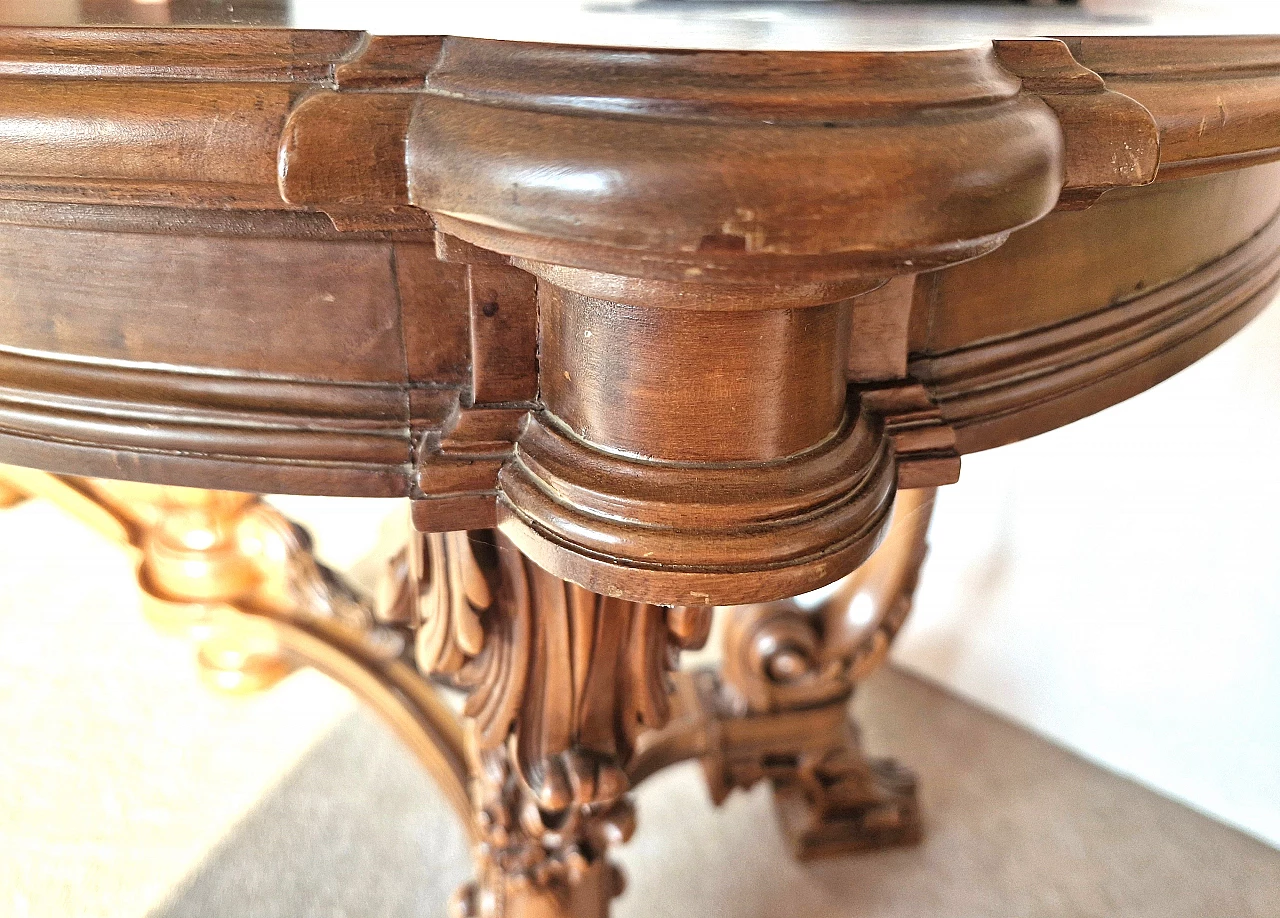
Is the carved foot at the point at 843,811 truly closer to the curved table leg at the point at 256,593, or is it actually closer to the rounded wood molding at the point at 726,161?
the curved table leg at the point at 256,593

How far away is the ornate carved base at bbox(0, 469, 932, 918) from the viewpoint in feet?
1.35

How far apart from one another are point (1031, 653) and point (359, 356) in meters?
0.80

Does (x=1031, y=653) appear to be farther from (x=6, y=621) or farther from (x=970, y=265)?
(x=6, y=621)

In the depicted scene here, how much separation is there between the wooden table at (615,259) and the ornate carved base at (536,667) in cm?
4

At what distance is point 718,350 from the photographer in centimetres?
23

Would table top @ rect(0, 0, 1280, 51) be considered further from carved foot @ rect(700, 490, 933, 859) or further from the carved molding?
carved foot @ rect(700, 490, 933, 859)

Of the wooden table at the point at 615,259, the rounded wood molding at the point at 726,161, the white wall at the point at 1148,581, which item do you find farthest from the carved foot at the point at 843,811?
the rounded wood molding at the point at 726,161

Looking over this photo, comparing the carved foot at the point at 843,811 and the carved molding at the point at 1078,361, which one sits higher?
the carved molding at the point at 1078,361

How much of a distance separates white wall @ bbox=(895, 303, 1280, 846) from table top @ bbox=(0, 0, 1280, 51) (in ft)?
1.42

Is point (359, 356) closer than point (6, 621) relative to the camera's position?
Yes

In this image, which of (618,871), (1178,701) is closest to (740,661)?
(618,871)

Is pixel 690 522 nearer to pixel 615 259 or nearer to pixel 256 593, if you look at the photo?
pixel 615 259

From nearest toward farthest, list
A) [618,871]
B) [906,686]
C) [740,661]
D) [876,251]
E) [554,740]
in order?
1. [876,251]
2. [554,740]
3. [618,871]
4. [740,661]
5. [906,686]

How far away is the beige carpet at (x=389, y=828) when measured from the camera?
735 millimetres
